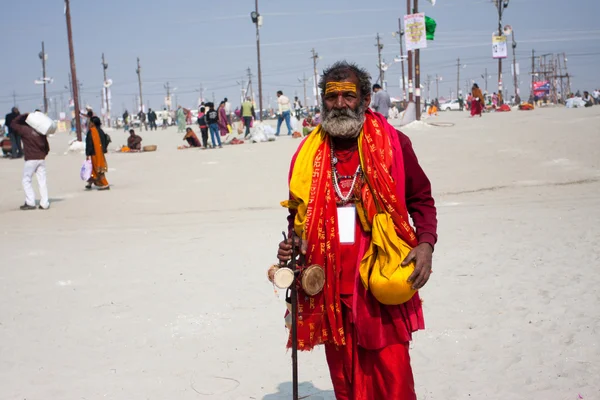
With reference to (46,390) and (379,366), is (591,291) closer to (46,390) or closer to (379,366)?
(379,366)

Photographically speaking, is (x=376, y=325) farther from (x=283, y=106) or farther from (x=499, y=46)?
(x=499, y=46)

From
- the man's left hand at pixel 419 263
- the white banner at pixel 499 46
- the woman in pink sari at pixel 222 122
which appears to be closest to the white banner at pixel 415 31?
the woman in pink sari at pixel 222 122

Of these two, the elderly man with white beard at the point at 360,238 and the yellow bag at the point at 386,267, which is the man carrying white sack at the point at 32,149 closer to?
the elderly man with white beard at the point at 360,238

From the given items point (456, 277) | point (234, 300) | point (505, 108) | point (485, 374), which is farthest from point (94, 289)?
point (505, 108)

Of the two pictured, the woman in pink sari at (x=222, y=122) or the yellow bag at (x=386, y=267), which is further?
the woman in pink sari at (x=222, y=122)

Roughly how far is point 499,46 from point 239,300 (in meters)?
35.6

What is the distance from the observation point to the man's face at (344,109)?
3111 mm

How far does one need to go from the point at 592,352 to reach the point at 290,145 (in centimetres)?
1895

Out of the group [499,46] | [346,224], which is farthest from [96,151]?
[499,46]

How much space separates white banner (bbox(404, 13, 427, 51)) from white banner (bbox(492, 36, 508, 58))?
657 inches

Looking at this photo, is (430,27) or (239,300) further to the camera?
(430,27)

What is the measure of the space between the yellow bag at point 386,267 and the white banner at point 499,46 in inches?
1498

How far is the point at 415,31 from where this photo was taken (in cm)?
2358

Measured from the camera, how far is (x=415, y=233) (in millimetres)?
3104
